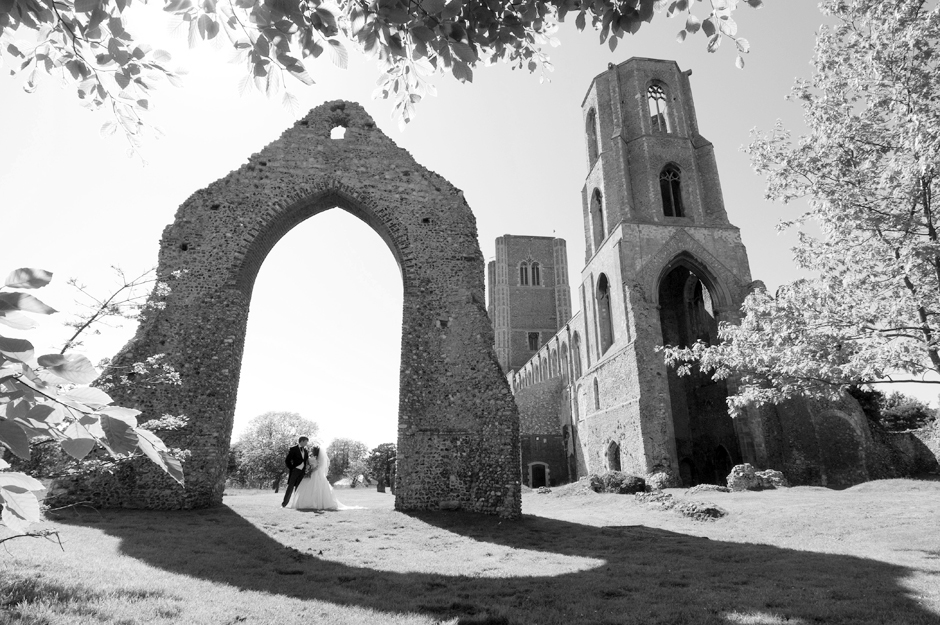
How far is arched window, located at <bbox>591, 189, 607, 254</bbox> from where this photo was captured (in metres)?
30.7

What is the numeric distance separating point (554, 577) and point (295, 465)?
734 cm

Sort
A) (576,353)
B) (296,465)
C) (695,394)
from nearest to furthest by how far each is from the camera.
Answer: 1. (296,465)
2. (695,394)
3. (576,353)

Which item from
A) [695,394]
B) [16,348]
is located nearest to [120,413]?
[16,348]

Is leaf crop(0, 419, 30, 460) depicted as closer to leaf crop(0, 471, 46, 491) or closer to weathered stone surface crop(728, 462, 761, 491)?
leaf crop(0, 471, 46, 491)

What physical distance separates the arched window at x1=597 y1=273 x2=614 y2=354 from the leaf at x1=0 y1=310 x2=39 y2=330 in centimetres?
2765

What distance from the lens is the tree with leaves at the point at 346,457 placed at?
60791mm

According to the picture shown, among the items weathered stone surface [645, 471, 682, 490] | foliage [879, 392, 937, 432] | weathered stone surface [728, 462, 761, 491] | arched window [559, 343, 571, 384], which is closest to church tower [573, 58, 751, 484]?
weathered stone surface [645, 471, 682, 490]

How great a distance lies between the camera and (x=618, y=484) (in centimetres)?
1997

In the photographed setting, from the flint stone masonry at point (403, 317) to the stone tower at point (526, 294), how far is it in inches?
1715

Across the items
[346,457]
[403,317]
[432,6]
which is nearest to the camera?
[432,6]

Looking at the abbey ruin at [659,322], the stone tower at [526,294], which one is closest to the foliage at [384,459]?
the abbey ruin at [659,322]

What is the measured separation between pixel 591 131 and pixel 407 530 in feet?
97.7

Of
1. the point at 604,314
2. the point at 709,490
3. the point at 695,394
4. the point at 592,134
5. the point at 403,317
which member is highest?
the point at 592,134

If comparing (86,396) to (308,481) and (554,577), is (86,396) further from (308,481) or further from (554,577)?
(308,481)
